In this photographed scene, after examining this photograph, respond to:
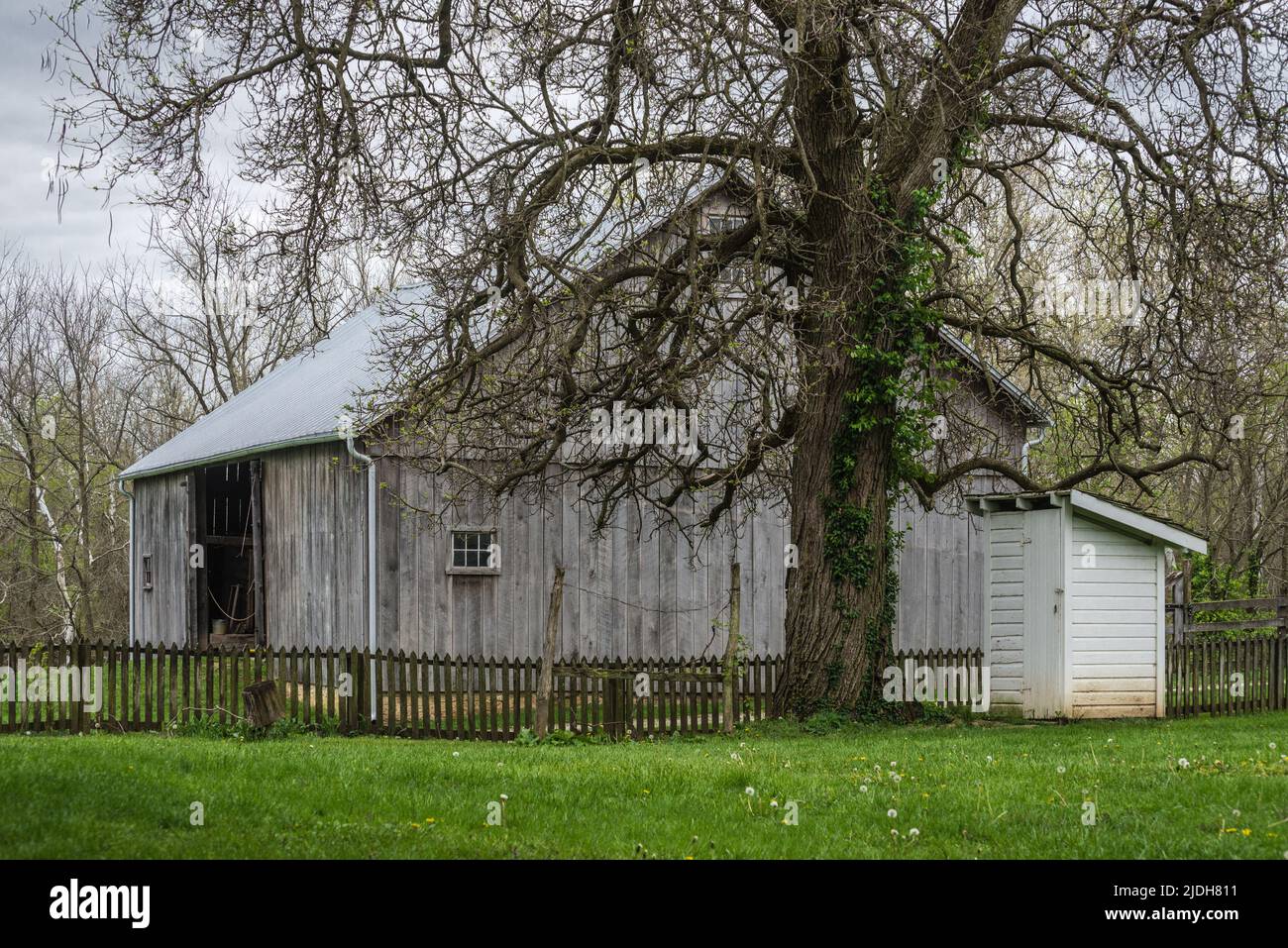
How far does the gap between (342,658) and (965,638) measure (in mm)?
11852

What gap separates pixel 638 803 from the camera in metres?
8.60

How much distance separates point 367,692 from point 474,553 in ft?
12.1

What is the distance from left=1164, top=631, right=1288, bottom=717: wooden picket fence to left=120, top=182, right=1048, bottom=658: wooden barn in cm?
305

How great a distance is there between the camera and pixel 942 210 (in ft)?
54.7

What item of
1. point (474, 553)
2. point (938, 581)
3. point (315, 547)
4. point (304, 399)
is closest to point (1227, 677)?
point (938, 581)

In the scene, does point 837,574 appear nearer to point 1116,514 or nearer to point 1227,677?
point 1116,514

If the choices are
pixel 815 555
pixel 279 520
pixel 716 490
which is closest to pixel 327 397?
pixel 279 520

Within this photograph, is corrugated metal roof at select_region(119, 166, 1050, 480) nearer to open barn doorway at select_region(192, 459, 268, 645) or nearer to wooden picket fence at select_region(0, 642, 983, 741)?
open barn doorway at select_region(192, 459, 268, 645)

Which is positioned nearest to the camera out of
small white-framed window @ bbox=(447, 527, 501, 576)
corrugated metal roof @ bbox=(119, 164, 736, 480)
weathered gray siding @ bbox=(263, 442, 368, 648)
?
corrugated metal roof @ bbox=(119, 164, 736, 480)

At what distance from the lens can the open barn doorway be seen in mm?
25500

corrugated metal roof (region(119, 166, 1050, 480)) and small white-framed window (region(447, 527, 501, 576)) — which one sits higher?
corrugated metal roof (region(119, 166, 1050, 480))

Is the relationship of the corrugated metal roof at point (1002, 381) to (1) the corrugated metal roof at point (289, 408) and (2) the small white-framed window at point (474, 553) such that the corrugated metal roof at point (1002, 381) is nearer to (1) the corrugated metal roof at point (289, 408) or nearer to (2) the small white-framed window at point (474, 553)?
A: (2) the small white-framed window at point (474, 553)

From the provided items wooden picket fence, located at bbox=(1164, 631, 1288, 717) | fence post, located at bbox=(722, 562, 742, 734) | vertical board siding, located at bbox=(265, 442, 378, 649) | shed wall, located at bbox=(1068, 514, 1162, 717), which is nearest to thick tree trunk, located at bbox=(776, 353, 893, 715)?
fence post, located at bbox=(722, 562, 742, 734)

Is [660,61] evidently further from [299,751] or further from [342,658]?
[342,658]
